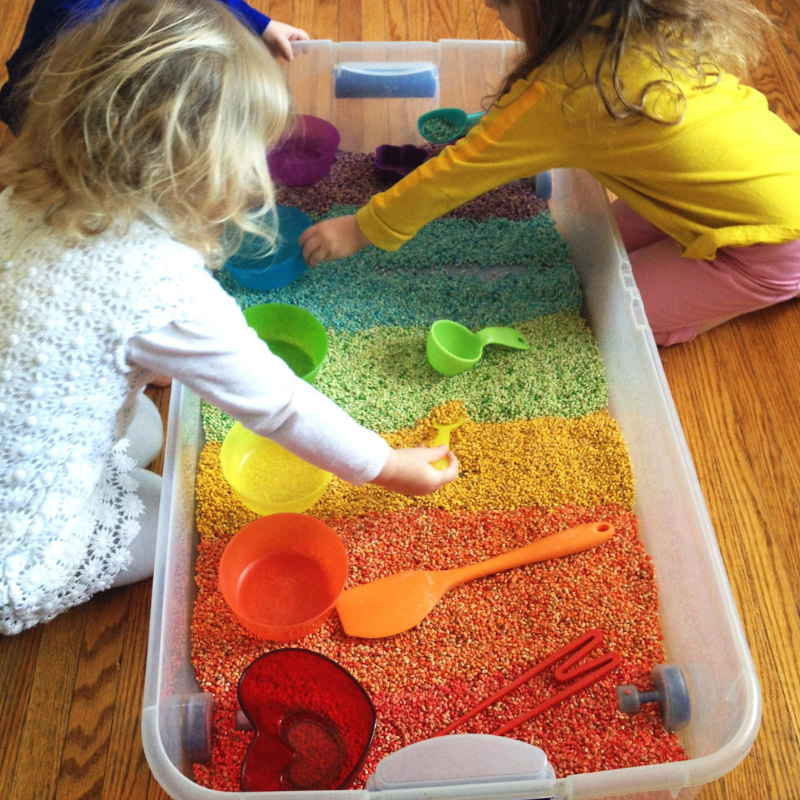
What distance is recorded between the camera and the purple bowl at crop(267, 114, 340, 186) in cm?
123

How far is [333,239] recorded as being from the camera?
43.4 inches

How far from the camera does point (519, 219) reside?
1229 millimetres

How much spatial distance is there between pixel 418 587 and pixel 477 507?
5.4 inches

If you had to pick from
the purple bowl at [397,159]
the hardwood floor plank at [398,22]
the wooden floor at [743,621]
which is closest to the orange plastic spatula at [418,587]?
the wooden floor at [743,621]

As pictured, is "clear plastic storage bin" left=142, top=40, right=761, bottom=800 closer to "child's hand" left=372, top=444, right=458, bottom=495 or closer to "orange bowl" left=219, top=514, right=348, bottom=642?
"orange bowl" left=219, top=514, right=348, bottom=642

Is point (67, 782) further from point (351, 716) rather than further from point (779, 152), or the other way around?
point (779, 152)

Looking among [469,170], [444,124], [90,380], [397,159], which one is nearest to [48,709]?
[90,380]

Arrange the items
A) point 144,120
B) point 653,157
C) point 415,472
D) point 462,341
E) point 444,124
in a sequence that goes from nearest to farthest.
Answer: point 144,120 → point 415,472 → point 653,157 → point 462,341 → point 444,124

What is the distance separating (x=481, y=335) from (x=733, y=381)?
0.40m

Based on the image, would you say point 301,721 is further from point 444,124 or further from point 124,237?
point 444,124

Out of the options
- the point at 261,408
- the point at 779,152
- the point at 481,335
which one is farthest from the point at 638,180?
the point at 261,408

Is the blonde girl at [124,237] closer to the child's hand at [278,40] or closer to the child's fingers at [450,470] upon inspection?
the child's fingers at [450,470]

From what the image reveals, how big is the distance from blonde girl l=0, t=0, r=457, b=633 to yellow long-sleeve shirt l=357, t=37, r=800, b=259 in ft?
1.14

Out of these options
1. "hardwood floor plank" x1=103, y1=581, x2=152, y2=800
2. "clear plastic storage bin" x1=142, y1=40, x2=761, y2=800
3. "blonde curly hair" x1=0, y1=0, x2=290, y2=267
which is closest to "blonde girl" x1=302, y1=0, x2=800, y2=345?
"clear plastic storage bin" x1=142, y1=40, x2=761, y2=800
